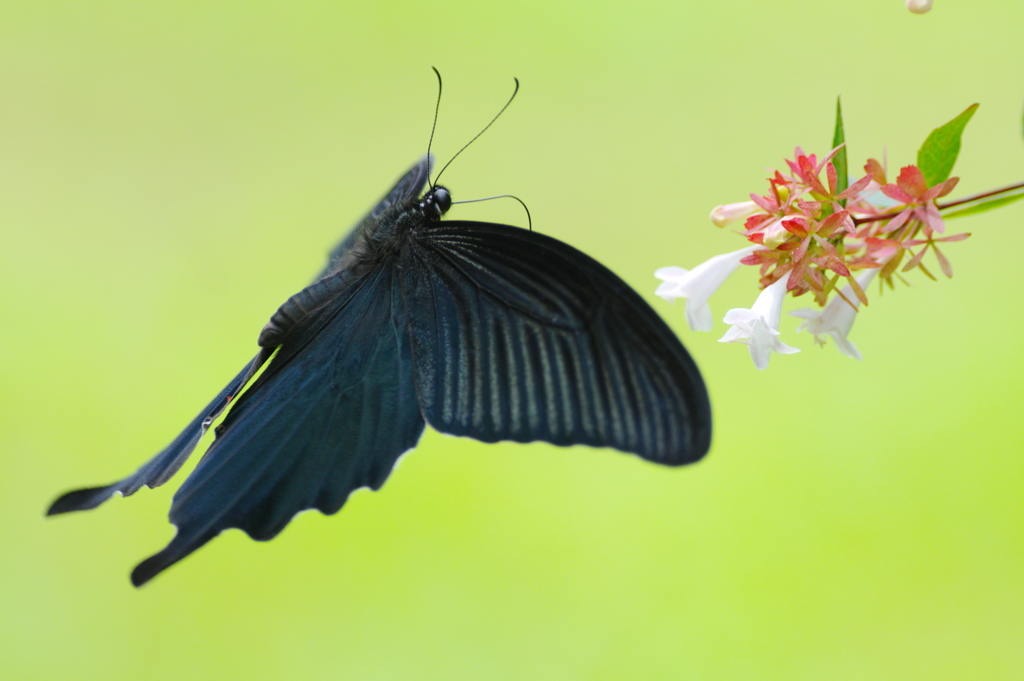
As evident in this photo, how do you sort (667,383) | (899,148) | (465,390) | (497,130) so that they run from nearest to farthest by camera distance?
(667,383)
(465,390)
(899,148)
(497,130)

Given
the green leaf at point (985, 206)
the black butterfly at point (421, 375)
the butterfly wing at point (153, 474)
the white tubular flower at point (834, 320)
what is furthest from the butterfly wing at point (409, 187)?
the green leaf at point (985, 206)

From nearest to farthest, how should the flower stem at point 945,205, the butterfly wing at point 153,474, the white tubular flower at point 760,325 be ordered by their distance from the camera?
1. the flower stem at point 945,205
2. the white tubular flower at point 760,325
3. the butterfly wing at point 153,474

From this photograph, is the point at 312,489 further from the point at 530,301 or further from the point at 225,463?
the point at 530,301

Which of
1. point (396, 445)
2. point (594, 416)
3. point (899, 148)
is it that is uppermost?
point (899, 148)

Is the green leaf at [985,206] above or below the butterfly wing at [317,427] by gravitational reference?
above

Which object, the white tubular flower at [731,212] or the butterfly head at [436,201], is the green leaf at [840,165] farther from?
the butterfly head at [436,201]

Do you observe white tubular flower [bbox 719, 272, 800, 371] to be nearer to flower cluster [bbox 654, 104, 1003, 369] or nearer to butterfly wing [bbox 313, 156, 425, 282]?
flower cluster [bbox 654, 104, 1003, 369]

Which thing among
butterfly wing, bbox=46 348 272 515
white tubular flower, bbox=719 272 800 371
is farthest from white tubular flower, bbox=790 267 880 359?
butterfly wing, bbox=46 348 272 515

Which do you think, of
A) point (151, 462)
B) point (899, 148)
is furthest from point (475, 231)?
point (899, 148)

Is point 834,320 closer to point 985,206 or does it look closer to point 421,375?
point 985,206
